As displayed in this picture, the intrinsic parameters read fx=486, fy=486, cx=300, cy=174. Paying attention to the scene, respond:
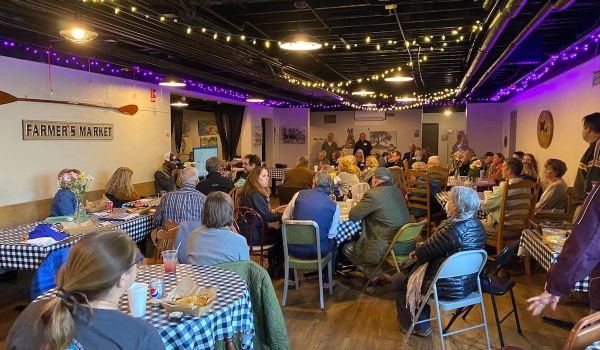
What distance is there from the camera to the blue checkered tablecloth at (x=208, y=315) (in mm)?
2039

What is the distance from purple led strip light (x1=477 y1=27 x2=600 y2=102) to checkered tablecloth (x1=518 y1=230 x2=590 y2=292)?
290 cm

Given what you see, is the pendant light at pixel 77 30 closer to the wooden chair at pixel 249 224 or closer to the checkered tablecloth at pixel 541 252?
the wooden chair at pixel 249 224

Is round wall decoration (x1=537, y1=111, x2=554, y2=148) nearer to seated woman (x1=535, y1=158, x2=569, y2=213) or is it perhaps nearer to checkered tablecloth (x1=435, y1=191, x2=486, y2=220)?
checkered tablecloth (x1=435, y1=191, x2=486, y2=220)

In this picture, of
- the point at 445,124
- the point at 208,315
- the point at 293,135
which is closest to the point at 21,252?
the point at 208,315

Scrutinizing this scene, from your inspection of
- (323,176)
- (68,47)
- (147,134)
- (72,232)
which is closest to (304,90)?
(147,134)

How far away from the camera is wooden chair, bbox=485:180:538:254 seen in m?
5.34

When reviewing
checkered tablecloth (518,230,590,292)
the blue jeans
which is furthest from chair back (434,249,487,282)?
the blue jeans

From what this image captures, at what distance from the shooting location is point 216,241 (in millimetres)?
2941

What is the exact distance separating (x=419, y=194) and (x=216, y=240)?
494cm

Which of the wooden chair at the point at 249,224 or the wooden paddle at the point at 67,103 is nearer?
the wooden chair at the point at 249,224

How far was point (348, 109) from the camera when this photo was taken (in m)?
17.9

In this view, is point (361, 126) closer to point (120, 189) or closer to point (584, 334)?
point (120, 189)

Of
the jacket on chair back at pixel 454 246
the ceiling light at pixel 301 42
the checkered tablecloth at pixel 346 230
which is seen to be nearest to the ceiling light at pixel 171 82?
the ceiling light at pixel 301 42

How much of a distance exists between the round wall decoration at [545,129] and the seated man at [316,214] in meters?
5.43
